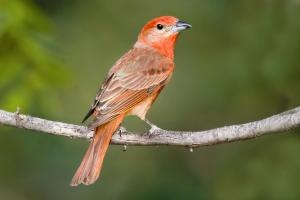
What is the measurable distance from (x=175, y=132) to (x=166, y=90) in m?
3.62

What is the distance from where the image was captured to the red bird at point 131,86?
6094 mm

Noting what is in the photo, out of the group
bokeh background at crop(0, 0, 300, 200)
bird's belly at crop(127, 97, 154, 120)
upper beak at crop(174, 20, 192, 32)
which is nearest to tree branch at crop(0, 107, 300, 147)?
bird's belly at crop(127, 97, 154, 120)

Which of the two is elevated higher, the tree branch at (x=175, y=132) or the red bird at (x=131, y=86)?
the tree branch at (x=175, y=132)

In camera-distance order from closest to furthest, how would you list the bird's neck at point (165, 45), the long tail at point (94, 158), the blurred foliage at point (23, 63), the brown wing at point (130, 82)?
1. the long tail at point (94, 158)
2. the brown wing at point (130, 82)
3. the blurred foliage at point (23, 63)
4. the bird's neck at point (165, 45)

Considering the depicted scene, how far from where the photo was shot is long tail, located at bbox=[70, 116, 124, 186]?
604 cm

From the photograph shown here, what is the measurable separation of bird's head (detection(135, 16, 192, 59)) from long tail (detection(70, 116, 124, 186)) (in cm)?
163

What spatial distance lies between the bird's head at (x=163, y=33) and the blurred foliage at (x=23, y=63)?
114cm

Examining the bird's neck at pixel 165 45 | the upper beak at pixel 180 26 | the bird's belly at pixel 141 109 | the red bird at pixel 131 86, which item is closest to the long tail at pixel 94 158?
the red bird at pixel 131 86

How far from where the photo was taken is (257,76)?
7.79 meters

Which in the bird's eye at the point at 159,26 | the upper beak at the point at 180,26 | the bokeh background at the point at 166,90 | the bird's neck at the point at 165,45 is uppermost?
the upper beak at the point at 180,26

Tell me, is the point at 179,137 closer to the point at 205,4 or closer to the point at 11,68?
the point at 11,68

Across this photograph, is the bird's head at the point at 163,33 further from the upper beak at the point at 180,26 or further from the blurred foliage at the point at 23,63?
the blurred foliage at the point at 23,63

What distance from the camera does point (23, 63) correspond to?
22.1 ft

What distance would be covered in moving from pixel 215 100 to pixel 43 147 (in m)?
1.95
